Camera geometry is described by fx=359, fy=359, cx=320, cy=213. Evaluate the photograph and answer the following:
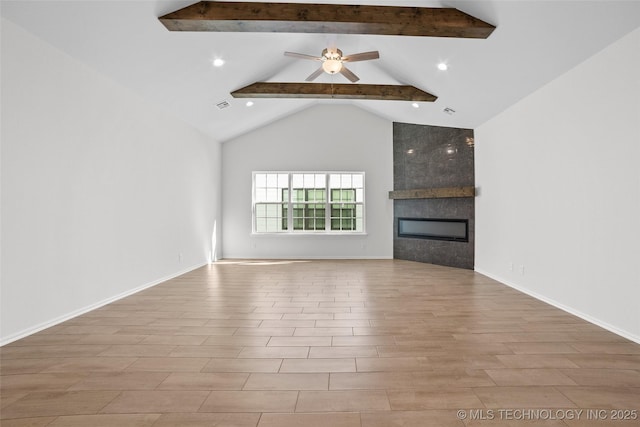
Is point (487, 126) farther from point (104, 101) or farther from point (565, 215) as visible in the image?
point (104, 101)

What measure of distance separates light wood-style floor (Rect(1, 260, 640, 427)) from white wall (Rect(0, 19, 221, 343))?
35 centimetres

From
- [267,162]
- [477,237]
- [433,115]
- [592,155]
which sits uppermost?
[433,115]

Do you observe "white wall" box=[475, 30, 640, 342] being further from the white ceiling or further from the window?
the window

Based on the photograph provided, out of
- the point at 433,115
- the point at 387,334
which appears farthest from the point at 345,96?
the point at 387,334

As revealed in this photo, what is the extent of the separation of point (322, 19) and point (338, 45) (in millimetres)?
1891

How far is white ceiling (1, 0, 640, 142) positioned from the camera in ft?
9.96

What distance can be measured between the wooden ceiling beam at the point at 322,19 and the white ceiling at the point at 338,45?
0.09 m

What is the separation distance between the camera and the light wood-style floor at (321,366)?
1.81 metres

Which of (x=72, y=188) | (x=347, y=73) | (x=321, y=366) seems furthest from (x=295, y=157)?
(x=321, y=366)

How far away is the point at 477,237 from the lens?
6.19 m

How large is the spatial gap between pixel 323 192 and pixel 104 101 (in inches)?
197

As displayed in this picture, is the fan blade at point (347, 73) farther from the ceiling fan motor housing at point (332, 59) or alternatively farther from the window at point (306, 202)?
the window at point (306, 202)

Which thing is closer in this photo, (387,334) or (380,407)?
(380,407)

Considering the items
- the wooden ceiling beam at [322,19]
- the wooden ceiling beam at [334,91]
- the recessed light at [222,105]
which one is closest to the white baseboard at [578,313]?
the wooden ceiling beam at [322,19]
